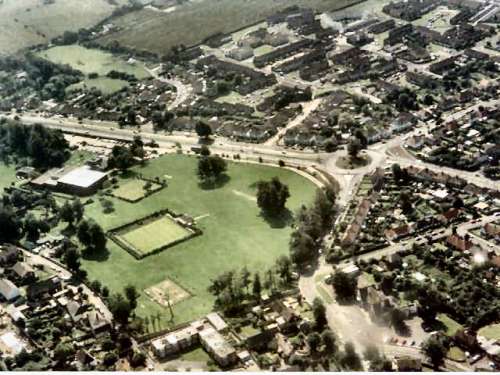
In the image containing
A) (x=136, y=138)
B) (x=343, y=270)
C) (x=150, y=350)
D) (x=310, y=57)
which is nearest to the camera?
(x=150, y=350)

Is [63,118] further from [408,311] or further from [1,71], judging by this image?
[408,311]

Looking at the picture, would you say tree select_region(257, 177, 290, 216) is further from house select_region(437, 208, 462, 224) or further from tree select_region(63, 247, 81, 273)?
tree select_region(63, 247, 81, 273)

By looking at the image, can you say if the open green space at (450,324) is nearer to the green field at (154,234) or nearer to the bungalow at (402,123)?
Answer: the green field at (154,234)

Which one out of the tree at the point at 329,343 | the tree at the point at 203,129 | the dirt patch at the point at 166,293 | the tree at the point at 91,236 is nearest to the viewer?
the tree at the point at 329,343

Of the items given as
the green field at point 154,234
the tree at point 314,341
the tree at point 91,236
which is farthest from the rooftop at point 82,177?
the tree at point 314,341

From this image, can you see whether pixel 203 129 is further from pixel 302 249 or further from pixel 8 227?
pixel 302 249

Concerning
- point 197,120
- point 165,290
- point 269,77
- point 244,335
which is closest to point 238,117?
point 197,120

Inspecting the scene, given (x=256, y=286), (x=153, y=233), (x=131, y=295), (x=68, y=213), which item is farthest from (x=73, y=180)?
(x=256, y=286)

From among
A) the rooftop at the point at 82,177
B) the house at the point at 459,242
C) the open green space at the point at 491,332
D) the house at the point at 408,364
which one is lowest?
the house at the point at 459,242
